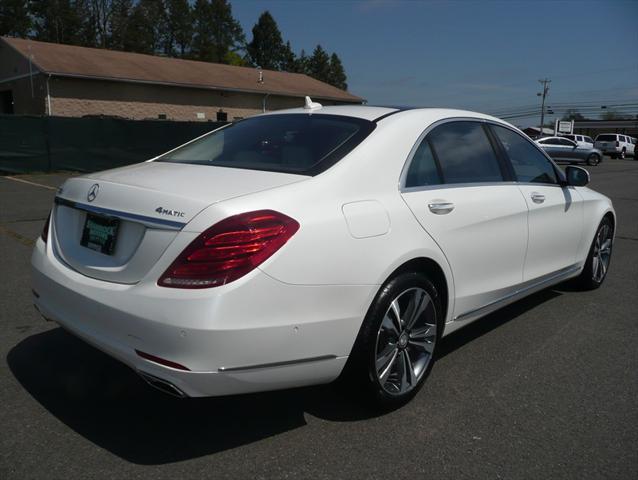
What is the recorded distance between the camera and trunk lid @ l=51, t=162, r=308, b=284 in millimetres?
2457

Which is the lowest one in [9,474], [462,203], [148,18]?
[9,474]

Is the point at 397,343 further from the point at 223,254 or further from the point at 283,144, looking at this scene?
the point at 283,144

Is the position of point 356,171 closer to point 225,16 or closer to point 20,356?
point 20,356

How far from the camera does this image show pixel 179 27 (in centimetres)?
7819

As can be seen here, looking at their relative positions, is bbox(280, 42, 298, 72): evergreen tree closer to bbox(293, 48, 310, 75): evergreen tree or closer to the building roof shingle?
bbox(293, 48, 310, 75): evergreen tree

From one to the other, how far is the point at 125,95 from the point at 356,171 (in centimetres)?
3205

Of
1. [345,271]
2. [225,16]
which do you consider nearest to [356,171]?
[345,271]

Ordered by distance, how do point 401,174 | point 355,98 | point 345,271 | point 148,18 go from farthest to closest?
point 148,18 < point 355,98 < point 401,174 < point 345,271

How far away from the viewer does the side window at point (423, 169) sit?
3.14 metres

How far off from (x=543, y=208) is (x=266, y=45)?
88826mm

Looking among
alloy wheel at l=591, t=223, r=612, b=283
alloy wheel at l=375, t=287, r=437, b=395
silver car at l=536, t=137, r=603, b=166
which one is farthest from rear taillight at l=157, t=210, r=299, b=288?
silver car at l=536, t=137, r=603, b=166

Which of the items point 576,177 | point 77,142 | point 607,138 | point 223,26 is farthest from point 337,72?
point 576,177

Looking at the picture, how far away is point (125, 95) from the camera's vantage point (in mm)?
31969

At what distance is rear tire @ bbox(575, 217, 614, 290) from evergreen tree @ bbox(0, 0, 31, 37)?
72.1 m
